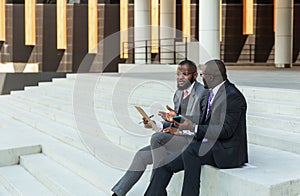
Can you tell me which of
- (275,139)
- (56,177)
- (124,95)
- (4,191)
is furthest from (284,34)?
(4,191)

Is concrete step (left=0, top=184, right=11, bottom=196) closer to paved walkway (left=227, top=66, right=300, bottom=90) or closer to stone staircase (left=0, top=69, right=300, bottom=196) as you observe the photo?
stone staircase (left=0, top=69, right=300, bottom=196)

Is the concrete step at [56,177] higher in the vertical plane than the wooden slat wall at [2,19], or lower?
lower

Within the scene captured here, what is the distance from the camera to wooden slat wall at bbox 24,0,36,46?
22.8 metres

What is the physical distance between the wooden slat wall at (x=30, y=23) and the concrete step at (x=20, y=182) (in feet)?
55.6

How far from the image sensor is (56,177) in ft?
19.4

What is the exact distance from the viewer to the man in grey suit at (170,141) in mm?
4169

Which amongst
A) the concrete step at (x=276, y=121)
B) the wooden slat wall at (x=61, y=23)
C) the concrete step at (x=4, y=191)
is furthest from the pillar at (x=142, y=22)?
the concrete step at (x=276, y=121)

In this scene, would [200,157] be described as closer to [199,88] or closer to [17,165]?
[199,88]

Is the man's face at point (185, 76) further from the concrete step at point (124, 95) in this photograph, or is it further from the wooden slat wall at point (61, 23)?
the wooden slat wall at point (61, 23)

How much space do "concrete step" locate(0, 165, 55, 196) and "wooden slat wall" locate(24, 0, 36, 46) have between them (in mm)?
16952

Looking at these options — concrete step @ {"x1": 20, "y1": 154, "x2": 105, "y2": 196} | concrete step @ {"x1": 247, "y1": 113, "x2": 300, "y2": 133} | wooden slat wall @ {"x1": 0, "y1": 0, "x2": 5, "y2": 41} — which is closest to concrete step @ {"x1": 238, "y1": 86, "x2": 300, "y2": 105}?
concrete step @ {"x1": 247, "y1": 113, "x2": 300, "y2": 133}

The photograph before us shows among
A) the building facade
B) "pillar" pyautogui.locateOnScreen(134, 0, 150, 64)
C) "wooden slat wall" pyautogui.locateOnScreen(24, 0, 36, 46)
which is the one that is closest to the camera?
"pillar" pyautogui.locateOnScreen(134, 0, 150, 64)

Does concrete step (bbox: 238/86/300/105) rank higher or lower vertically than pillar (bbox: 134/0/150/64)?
lower

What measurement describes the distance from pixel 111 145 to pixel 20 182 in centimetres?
140
